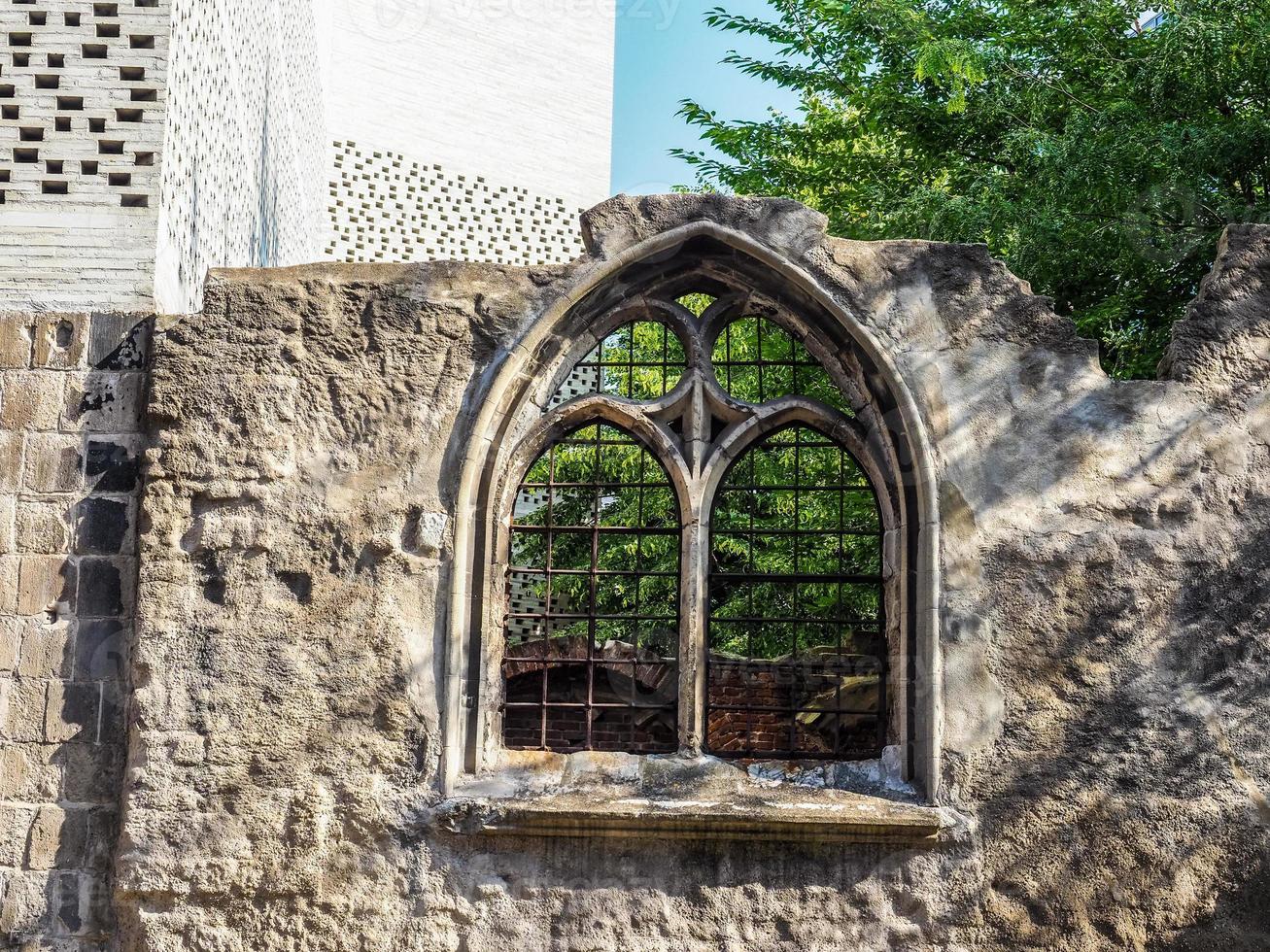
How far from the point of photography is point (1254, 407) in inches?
187

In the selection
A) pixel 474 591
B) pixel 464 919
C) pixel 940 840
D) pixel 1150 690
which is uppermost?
pixel 474 591

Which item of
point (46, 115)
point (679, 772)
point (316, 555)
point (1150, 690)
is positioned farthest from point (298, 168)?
point (1150, 690)

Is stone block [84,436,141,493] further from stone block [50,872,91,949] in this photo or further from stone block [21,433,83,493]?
stone block [50,872,91,949]

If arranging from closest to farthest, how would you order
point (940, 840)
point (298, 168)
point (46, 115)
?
point (940, 840) < point (46, 115) < point (298, 168)

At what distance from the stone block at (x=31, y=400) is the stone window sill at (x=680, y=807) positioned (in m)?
2.12

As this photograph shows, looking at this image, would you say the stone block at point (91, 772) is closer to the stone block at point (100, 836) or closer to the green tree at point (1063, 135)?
the stone block at point (100, 836)

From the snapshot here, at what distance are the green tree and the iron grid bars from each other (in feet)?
5.47

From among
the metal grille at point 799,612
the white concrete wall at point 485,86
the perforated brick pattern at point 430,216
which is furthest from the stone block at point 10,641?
the white concrete wall at point 485,86

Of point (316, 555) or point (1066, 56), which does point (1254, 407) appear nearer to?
point (316, 555)

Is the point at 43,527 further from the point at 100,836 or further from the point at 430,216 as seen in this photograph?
the point at 430,216

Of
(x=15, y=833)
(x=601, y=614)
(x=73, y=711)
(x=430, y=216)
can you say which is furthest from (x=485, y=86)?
(x=15, y=833)

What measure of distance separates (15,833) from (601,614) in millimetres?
3087

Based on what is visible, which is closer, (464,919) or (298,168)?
(464,919)

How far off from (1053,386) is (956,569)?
2.54 feet
